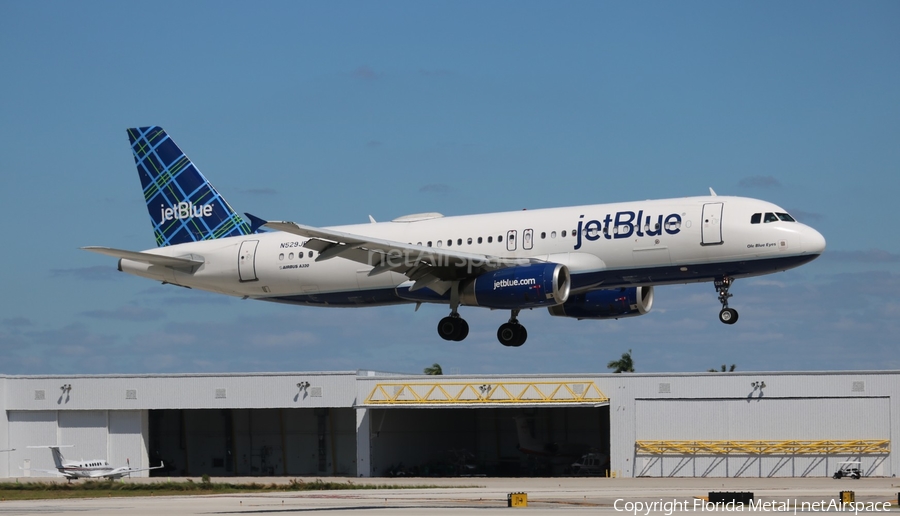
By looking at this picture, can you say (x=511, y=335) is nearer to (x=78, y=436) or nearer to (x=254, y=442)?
(x=78, y=436)

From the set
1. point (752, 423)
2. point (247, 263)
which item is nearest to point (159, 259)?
point (247, 263)

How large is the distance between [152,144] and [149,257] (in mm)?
10120

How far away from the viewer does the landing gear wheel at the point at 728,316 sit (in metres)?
48.2

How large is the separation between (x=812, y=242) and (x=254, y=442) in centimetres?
6112

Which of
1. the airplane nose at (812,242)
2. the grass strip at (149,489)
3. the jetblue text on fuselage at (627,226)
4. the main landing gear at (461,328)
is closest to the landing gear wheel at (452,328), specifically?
the main landing gear at (461,328)

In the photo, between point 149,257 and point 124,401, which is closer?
point 149,257

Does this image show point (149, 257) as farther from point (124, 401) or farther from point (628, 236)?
point (124, 401)

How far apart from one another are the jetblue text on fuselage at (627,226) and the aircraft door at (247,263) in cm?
1521

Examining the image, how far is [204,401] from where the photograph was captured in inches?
3489

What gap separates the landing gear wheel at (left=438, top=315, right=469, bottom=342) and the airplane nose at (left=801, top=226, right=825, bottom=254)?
14528 millimetres

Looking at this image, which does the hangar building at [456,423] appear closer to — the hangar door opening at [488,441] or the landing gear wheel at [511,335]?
the hangar door opening at [488,441]

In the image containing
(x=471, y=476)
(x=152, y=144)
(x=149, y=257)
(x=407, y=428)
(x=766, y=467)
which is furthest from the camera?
(x=407, y=428)

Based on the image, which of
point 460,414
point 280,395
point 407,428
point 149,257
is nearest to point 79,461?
point 280,395

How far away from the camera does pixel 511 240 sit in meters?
50.8
